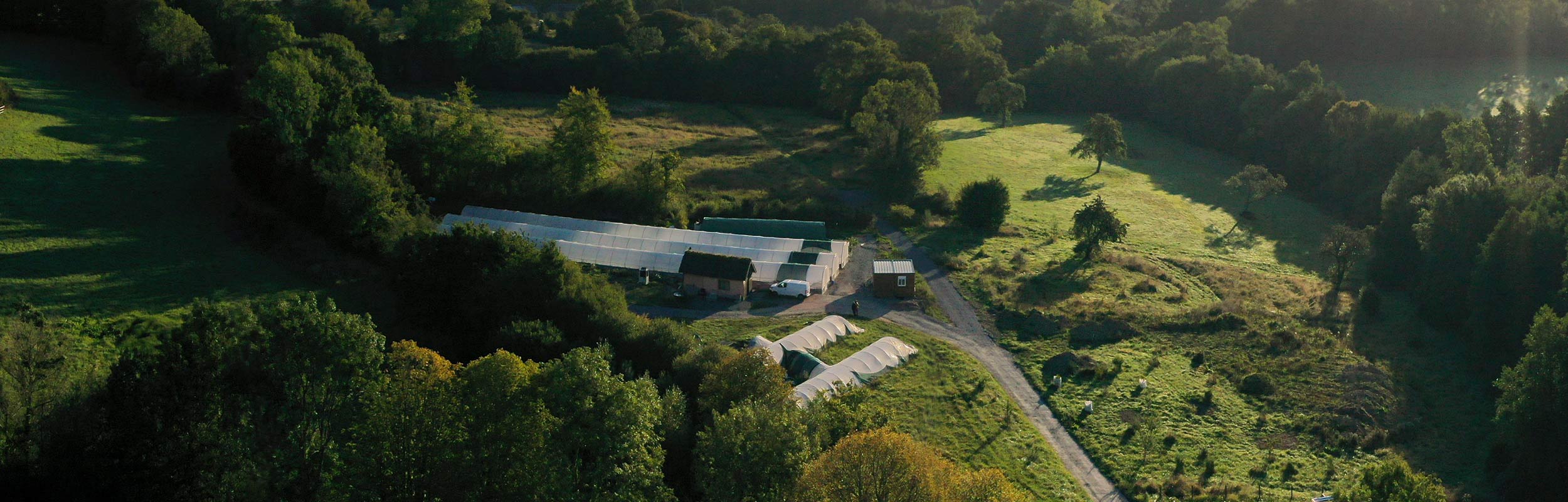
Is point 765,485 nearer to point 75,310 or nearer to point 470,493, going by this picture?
point 470,493

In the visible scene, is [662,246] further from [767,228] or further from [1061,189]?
[1061,189]

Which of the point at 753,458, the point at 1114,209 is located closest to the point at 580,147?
the point at 1114,209

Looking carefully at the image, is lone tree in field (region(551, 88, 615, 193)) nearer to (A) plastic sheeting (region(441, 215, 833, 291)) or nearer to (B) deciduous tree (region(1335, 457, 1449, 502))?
(A) plastic sheeting (region(441, 215, 833, 291))

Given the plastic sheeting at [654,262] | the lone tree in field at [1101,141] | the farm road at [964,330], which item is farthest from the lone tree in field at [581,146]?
the lone tree in field at [1101,141]

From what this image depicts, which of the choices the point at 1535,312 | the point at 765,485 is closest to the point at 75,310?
the point at 765,485

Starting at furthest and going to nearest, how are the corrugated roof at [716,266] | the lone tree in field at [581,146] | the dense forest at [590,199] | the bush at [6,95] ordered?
the lone tree in field at [581,146] < the bush at [6,95] < the corrugated roof at [716,266] < the dense forest at [590,199]

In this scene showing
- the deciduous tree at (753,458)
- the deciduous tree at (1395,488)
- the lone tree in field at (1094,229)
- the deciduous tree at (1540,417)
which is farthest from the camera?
the lone tree in field at (1094,229)

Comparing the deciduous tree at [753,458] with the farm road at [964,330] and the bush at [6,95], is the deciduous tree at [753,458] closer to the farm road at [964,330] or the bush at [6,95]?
the farm road at [964,330]
